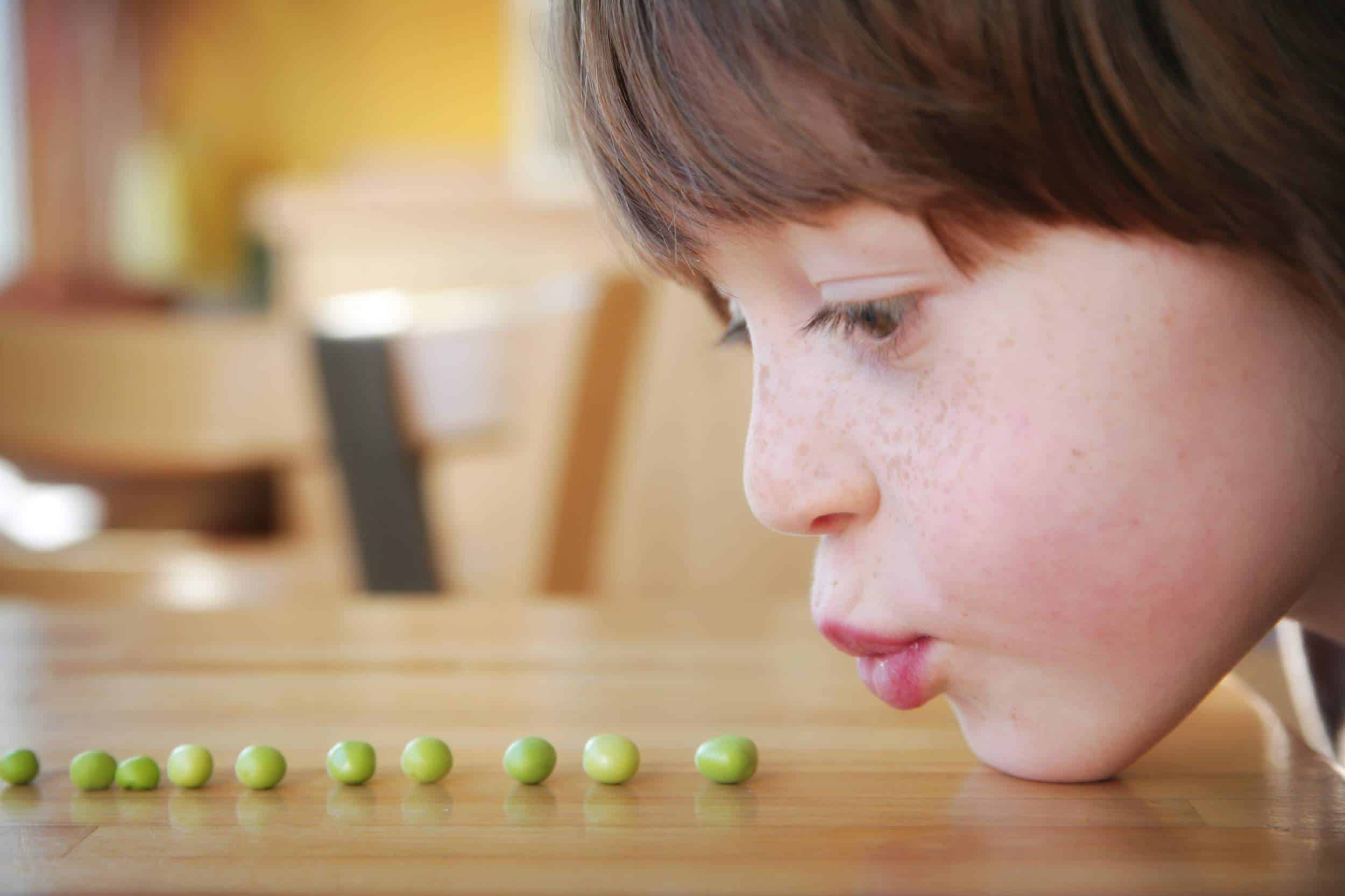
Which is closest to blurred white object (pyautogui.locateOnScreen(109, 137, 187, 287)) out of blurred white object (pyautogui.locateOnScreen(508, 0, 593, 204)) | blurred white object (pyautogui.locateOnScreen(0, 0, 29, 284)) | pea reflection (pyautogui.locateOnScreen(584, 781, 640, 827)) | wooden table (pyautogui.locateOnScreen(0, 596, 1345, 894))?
blurred white object (pyautogui.locateOnScreen(0, 0, 29, 284))

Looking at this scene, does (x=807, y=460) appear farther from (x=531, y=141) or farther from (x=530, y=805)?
(x=531, y=141)

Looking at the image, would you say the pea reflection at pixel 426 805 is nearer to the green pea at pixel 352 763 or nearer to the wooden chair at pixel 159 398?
the green pea at pixel 352 763

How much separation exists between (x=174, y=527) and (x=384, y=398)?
160 centimetres

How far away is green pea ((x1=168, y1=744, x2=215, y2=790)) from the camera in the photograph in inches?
16.0

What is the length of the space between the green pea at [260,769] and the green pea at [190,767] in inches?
0.4

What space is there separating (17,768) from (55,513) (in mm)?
2738

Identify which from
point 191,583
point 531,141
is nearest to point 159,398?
point 191,583

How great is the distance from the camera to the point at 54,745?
470 millimetres

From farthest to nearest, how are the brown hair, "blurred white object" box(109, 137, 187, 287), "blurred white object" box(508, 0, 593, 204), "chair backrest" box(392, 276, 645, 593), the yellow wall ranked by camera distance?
the yellow wall, "blurred white object" box(109, 137, 187, 287), "blurred white object" box(508, 0, 593, 204), "chair backrest" box(392, 276, 645, 593), the brown hair

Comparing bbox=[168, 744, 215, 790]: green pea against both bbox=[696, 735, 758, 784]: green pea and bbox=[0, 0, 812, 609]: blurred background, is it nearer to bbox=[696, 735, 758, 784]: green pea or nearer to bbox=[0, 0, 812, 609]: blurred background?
bbox=[696, 735, 758, 784]: green pea

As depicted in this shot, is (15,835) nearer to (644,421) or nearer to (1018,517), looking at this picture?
(1018,517)

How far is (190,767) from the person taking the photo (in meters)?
0.41

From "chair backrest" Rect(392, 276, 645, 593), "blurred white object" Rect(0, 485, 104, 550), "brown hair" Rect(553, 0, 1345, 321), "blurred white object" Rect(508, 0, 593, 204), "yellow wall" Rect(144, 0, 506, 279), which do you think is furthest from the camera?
"yellow wall" Rect(144, 0, 506, 279)

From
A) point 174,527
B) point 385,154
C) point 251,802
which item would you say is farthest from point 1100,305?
Result: point 385,154
